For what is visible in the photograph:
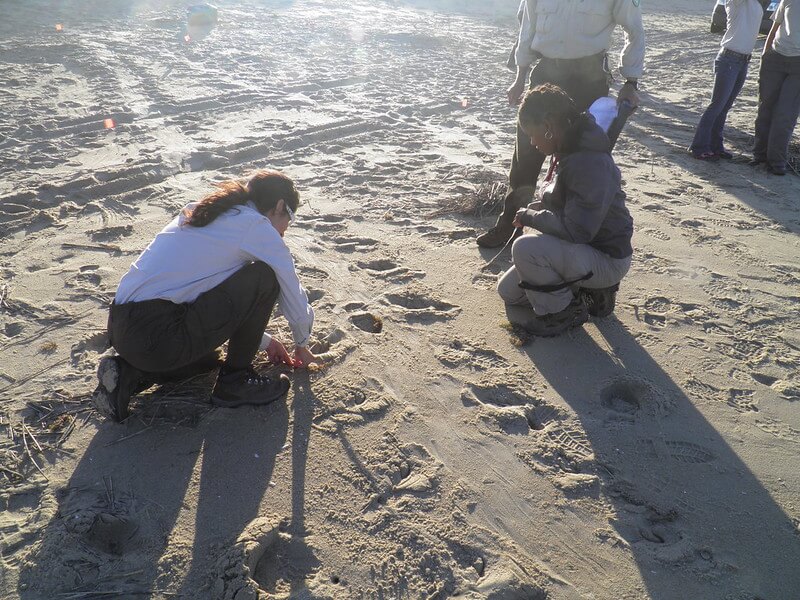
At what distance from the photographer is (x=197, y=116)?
6777 mm

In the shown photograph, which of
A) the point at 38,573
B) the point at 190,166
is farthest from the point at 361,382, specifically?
the point at 190,166

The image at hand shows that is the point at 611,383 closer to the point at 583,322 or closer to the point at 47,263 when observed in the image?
the point at 583,322

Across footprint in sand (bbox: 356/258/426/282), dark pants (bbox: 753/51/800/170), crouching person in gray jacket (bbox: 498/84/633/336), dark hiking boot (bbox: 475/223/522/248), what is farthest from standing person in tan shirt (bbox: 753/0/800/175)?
footprint in sand (bbox: 356/258/426/282)

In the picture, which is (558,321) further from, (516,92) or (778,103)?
(778,103)

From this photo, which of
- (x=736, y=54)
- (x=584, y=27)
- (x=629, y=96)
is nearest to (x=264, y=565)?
(x=629, y=96)

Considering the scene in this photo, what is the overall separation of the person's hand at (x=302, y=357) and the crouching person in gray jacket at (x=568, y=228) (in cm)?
134

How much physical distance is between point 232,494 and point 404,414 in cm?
89

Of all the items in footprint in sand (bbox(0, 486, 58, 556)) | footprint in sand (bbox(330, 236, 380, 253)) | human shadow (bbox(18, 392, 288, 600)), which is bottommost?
footprint in sand (bbox(0, 486, 58, 556))

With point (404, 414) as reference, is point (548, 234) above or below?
above

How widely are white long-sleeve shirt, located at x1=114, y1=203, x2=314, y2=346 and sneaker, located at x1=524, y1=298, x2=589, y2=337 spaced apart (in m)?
1.61

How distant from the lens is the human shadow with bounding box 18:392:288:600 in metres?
2.02

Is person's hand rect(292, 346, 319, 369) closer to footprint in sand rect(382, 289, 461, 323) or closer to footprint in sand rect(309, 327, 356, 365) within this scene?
footprint in sand rect(309, 327, 356, 365)

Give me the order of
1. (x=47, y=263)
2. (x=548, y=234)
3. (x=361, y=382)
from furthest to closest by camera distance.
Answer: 1. (x=47, y=263)
2. (x=548, y=234)
3. (x=361, y=382)

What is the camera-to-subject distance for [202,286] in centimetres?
253
